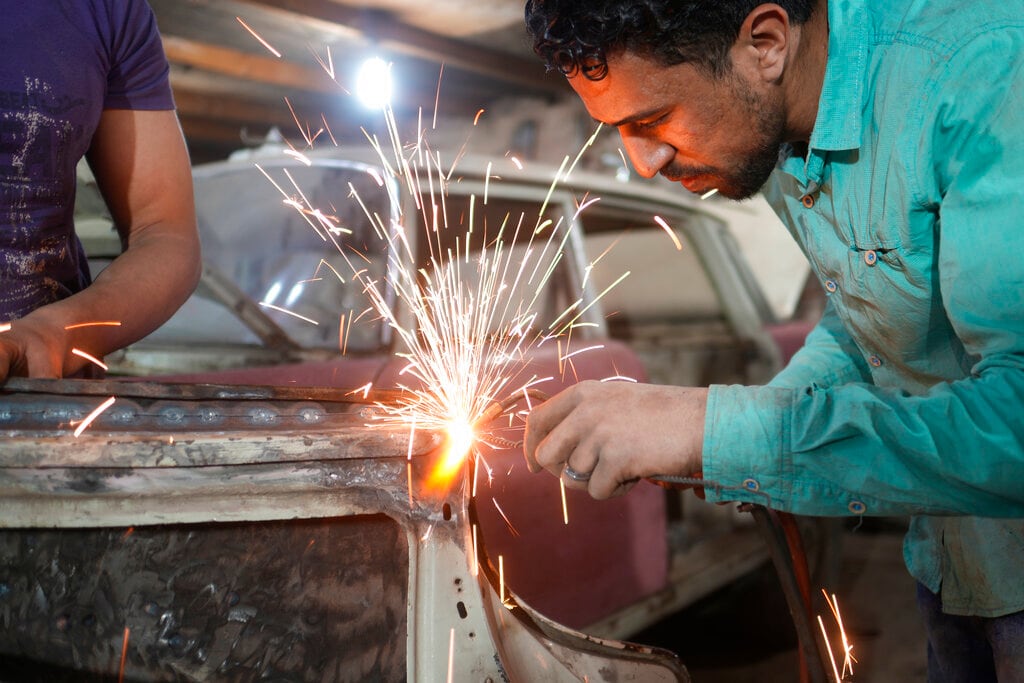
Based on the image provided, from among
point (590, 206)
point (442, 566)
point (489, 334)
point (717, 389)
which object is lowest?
point (442, 566)

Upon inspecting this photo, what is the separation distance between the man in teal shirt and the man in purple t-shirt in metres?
0.95

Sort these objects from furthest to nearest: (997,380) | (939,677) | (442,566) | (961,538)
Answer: (939,677), (961,538), (442,566), (997,380)

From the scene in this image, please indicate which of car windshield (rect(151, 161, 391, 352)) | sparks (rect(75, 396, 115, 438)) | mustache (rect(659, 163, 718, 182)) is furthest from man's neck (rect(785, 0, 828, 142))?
car windshield (rect(151, 161, 391, 352))

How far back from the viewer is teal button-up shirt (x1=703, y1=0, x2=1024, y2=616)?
1.14 meters

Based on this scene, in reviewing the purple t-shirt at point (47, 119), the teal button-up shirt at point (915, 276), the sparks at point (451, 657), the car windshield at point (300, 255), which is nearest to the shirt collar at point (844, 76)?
the teal button-up shirt at point (915, 276)

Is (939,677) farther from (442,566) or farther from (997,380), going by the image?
(442,566)

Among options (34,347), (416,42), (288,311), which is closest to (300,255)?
(288,311)

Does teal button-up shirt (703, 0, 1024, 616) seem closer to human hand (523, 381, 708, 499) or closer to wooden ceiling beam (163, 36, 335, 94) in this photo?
human hand (523, 381, 708, 499)

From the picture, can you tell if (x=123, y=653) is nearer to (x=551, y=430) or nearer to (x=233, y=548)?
(x=233, y=548)

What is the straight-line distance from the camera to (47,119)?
1.71m

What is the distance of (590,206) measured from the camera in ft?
13.0

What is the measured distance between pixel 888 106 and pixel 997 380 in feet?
1.53

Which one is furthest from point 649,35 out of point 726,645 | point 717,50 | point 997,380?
point 726,645

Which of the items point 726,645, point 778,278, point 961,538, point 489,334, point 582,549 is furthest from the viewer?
point 778,278
